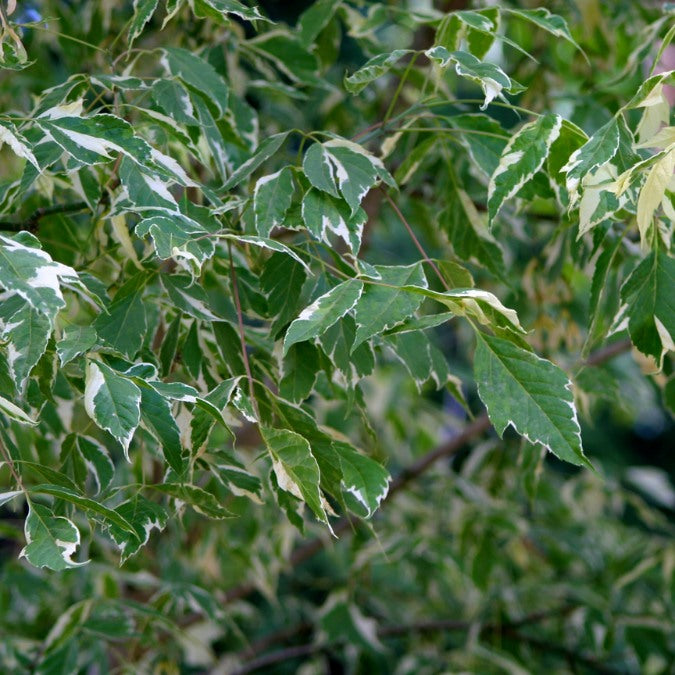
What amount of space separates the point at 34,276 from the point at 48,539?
0.15 meters

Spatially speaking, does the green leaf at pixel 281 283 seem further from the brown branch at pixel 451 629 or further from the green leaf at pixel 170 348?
the brown branch at pixel 451 629

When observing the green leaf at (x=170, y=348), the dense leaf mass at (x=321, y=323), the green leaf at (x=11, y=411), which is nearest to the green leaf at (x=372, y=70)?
the dense leaf mass at (x=321, y=323)

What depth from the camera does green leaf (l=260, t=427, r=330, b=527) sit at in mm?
542

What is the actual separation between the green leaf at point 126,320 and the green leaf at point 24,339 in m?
0.11

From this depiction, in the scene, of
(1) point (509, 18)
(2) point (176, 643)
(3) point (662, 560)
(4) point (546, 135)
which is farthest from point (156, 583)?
(1) point (509, 18)

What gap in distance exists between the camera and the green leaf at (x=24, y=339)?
1.67 feet

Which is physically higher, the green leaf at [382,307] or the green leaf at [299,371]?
the green leaf at [382,307]

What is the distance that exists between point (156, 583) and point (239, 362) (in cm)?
63

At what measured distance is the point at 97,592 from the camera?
1.12 meters

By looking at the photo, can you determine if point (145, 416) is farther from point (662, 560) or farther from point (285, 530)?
point (662, 560)

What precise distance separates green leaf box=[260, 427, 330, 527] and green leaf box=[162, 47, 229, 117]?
0.29 meters

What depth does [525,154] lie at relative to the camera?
0.62 meters

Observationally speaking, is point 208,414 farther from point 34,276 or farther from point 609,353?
point 609,353

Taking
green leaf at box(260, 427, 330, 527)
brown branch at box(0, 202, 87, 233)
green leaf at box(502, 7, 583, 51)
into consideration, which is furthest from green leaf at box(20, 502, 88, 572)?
green leaf at box(502, 7, 583, 51)
